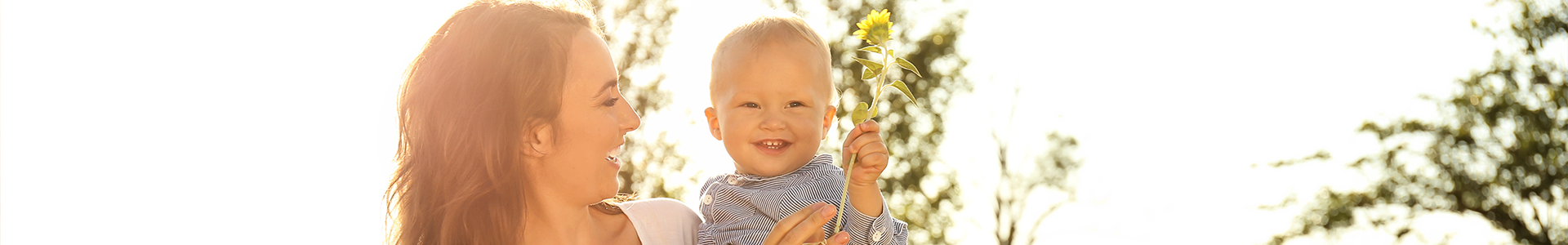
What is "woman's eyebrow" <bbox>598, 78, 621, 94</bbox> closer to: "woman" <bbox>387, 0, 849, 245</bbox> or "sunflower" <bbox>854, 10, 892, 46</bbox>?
"woman" <bbox>387, 0, 849, 245</bbox>

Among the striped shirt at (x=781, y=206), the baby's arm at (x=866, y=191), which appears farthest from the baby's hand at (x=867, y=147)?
the striped shirt at (x=781, y=206)

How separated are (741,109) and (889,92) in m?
12.6

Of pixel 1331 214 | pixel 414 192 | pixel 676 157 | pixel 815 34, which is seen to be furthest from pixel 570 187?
pixel 1331 214

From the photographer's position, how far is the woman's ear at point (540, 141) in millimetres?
2285

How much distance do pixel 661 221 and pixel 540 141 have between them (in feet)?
1.60

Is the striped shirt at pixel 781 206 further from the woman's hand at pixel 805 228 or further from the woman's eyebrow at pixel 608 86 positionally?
the woman's eyebrow at pixel 608 86

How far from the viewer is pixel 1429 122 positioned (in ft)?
46.1

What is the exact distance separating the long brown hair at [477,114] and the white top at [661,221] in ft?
1.18

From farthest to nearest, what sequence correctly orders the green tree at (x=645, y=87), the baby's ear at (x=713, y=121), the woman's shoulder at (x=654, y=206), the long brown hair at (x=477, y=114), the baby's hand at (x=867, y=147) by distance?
the green tree at (x=645, y=87), the woman's shoulder at (x=654, y=206), the baby's ear at (x=713, y=121), the long brown hair at (x=477, y=114), the baby's hand at (x=867, y=147)

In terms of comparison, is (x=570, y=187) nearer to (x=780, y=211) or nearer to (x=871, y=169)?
(x=780, y=211)

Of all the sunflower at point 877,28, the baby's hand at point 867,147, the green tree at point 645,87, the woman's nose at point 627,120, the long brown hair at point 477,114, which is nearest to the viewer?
the sunflower at point 877,28

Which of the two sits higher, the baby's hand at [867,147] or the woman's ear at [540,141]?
the woman's ear at [540,141]

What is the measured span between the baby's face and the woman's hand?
25 cm

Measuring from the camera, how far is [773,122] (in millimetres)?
2359
